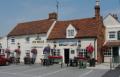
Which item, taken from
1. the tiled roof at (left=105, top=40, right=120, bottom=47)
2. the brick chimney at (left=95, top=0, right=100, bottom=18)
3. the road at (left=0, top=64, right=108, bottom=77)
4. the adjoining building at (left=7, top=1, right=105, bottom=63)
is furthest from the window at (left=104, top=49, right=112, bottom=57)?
the road at (left=0, top=64, right=108, bottom=77)

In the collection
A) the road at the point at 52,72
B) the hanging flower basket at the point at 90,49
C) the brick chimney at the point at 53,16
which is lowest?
the road at the point at 52,72

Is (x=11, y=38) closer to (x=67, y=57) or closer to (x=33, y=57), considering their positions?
(x=33, y=57)

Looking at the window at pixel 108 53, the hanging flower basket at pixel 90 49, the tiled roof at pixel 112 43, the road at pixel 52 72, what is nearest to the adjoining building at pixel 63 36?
the hanging flower basket at pixel 90 49

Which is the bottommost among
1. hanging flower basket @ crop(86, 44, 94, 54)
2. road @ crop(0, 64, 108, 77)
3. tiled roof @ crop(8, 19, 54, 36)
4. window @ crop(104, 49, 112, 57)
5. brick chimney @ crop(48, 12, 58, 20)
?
road @ crop(0, 64, 108, 77)

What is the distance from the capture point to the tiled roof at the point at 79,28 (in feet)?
122

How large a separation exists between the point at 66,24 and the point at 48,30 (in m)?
2.88

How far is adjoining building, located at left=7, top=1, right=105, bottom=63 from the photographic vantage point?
3703 cm

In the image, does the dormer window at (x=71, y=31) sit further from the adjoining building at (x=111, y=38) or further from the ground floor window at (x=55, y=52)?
the adjoining building at (x=111, y=38)

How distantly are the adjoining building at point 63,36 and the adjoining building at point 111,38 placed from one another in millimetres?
885

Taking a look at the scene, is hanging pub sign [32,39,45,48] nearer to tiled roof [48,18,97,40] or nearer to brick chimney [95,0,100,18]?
tiled roof [48,18,97,40]

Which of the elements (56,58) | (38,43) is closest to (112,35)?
(56,58)

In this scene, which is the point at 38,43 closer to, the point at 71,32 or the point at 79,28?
the point at 71,32

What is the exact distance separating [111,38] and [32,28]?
12709 millimetres

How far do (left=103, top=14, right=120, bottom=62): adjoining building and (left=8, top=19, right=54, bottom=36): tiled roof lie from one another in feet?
28.9
